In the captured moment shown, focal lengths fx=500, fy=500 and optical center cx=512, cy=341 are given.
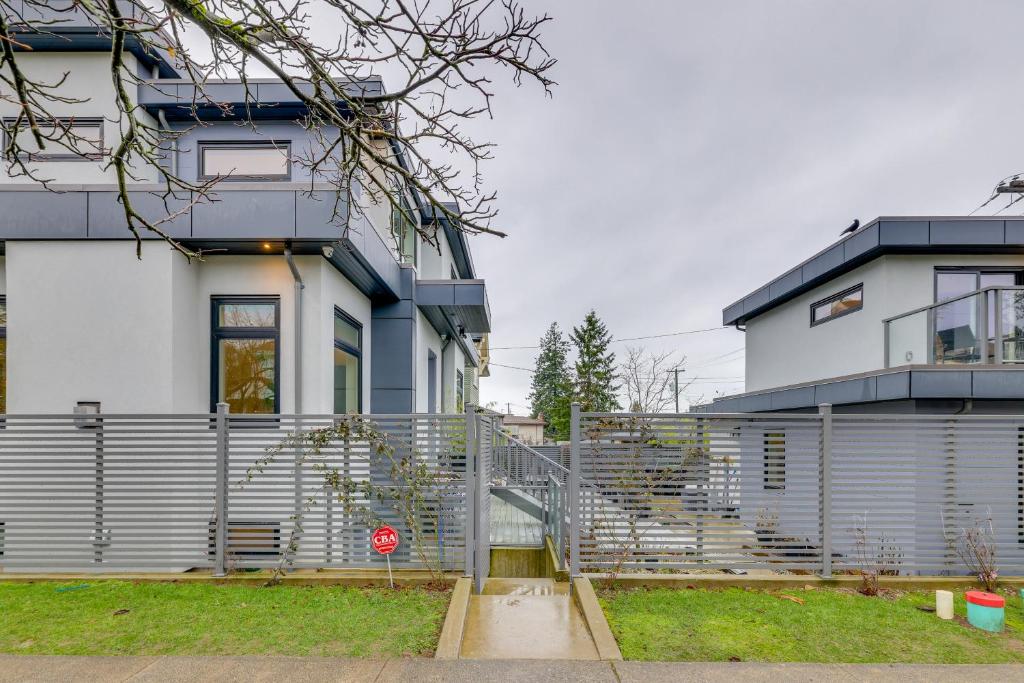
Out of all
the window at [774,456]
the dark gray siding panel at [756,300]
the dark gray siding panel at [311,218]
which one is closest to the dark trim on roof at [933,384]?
the window at [774,456]

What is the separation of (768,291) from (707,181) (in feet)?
28.5

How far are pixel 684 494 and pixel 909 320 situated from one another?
5197mm

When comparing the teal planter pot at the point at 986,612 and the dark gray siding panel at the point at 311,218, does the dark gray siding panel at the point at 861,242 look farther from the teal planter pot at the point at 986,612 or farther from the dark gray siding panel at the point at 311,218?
the dark gray siding panel at the point at 311,218

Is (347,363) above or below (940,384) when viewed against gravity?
above

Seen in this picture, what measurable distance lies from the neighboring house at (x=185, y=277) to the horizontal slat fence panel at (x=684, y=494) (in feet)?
9.82

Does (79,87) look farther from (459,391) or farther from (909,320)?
(909,320)

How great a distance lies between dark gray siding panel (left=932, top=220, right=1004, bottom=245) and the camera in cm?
773

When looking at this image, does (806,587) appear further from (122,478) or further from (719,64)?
(719,64)

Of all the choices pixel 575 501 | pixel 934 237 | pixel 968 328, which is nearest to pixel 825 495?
pixel 575 501

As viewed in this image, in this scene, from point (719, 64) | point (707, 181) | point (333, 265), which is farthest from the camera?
point (707, 181)

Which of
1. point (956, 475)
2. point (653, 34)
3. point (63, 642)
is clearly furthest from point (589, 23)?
point (63, 642)

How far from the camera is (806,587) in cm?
500

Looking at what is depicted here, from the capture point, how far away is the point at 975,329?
6.73 metres

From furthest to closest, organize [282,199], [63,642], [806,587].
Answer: [282,199]
[806,587]
[63,642]
